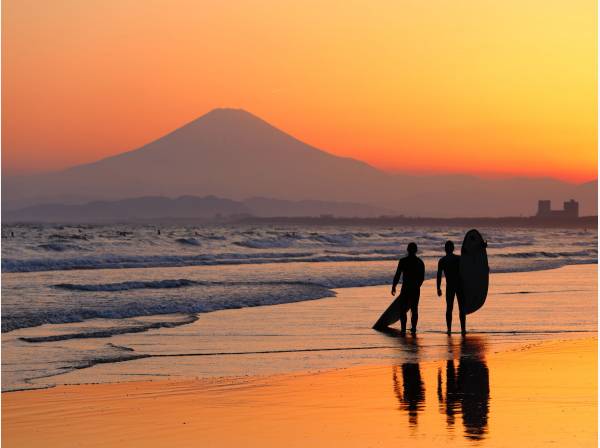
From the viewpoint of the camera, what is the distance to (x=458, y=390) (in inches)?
400

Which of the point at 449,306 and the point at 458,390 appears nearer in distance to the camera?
the point at 458,390

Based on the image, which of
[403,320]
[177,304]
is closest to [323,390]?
[403,320]

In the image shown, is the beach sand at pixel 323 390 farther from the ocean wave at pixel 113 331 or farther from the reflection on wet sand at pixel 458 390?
the ocean wave at pixel 113 331

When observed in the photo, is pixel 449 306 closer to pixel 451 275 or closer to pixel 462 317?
pixel 462 317

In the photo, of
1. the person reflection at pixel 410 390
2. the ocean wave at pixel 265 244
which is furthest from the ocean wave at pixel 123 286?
the ocean wave at pixel 265 244

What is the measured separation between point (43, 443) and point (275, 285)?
18.4 meters

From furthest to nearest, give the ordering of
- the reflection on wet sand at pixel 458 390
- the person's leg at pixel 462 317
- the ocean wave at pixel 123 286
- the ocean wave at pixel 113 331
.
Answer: the ocean wave at pixel 123 286
the person's leg at pixel 462 317
the ocean wave at pixel 113 331
the reflection on wet sand at pixel 458 390

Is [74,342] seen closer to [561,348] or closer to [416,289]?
[416,289]

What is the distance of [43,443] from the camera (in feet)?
25.9

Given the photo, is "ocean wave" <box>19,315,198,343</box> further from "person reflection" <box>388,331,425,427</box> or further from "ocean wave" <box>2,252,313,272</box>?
"ocean wave" <box>2,252,313,272</box>

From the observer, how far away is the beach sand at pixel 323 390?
321 inches

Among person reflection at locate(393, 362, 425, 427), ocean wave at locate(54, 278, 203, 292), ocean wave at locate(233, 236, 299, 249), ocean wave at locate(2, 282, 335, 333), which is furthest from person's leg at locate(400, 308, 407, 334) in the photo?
ocean wave at locate(233, 236, 299, 249)

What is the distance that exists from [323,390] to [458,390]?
4.55ft

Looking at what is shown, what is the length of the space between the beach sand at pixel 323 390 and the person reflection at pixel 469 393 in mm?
19
